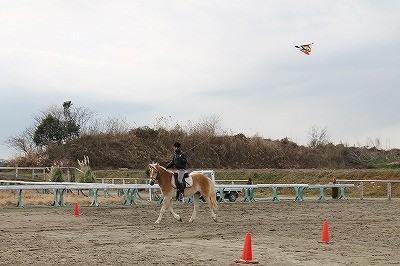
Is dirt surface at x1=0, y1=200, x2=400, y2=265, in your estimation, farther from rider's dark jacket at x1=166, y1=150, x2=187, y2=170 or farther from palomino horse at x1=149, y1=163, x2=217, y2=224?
rider's dark jacket at x1=166, y1=150, x2=187, y2=170

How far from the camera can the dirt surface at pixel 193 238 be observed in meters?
10.4

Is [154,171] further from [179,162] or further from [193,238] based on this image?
[193,238]

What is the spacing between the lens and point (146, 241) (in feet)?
42.7

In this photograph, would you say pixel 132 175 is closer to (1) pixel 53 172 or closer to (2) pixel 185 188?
(1) pixel 53 172

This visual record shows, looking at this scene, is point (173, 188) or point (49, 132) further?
point (49, 132)

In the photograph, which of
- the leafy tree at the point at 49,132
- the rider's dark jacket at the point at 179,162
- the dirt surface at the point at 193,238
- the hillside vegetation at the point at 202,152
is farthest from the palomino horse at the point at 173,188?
the leafy tree at the point at 49,132

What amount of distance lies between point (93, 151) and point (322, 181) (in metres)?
26.0

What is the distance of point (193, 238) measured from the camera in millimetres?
13773

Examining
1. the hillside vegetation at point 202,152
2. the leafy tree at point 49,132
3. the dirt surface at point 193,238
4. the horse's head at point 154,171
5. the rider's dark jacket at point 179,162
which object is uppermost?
the leafy tree at point 49,132

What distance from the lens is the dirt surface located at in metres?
10.4

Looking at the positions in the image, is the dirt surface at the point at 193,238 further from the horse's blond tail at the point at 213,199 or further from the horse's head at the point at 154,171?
the horse's head at the point at 154,171

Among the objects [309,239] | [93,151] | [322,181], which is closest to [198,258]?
[309,239]

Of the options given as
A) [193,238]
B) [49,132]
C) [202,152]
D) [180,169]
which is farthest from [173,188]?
[49,132]

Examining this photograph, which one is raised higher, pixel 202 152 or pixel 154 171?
pixel 202 152
